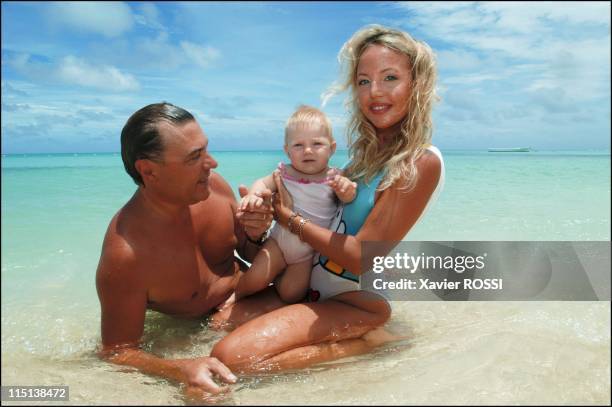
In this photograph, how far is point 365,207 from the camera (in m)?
3.12

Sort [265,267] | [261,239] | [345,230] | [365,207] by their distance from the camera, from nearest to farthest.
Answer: [365,207] < [345,230] < [265,267] < [261,239]

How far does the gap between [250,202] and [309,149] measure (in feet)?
1.78

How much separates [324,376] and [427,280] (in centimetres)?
231

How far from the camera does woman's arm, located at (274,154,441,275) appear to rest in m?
2.95

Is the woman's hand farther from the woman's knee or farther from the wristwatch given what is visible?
the woman's knee

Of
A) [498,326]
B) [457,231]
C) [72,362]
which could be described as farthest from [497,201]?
[72,362]

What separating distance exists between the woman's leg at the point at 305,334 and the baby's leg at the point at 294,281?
210mm

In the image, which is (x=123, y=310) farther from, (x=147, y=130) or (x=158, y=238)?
(x=147, y=130)

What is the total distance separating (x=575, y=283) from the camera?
5.00 meters

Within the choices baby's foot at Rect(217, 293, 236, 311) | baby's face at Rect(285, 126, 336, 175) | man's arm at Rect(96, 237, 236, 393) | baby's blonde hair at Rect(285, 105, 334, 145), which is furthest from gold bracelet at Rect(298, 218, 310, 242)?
man's arm at Rect(96, 237, 236, 393)

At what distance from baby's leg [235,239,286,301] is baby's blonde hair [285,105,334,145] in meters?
0.76

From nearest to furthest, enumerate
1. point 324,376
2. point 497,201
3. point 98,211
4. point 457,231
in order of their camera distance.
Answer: point 324,376
point 457,231
point 98,211
point 497,201

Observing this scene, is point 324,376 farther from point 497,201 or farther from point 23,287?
point 497,201

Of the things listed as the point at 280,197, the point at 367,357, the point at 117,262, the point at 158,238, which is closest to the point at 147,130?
the point at 158,238
